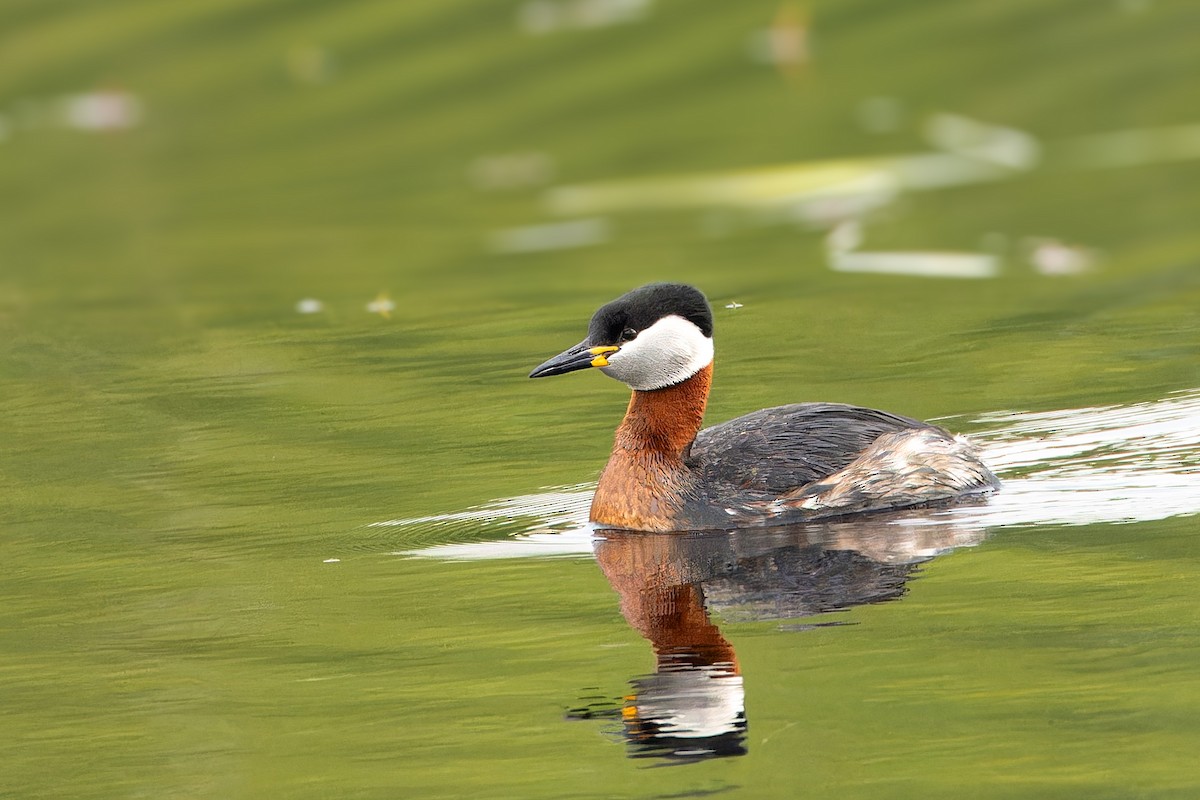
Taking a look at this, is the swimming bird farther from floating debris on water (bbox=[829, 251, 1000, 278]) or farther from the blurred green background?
floating debris on water (bbox=[829, 251, 1000, 278])

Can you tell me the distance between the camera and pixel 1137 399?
1062 centimetres

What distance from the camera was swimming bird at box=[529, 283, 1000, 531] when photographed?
30.3 feet

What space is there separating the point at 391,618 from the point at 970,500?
291 cm

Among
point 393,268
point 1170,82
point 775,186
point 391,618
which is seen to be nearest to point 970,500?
point 391,618

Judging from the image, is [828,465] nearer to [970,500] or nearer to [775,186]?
[970,500]

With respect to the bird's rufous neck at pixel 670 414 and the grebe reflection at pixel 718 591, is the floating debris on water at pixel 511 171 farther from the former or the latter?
the grebe reflection at pixel 718 591

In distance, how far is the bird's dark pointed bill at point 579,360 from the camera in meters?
9.28

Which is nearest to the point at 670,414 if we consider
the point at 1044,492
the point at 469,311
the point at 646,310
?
the point at 646,310

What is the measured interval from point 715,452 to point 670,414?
→ 0.99 ft

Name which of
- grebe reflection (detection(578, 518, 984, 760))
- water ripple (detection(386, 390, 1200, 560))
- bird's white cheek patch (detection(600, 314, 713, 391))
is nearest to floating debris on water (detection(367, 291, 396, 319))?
water ripple (detection(386, 390, 1200, 560))

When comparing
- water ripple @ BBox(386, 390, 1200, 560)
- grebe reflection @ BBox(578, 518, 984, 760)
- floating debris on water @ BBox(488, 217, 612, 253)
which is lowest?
grebe reflection @ BBox(578, 518, 984, 760)

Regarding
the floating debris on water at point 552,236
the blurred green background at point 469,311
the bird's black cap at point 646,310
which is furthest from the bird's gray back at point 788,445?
the floating debris on water at point 552,236

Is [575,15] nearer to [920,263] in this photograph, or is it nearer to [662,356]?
[920,263]

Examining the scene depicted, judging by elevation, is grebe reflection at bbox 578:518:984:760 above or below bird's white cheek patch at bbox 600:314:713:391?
below
